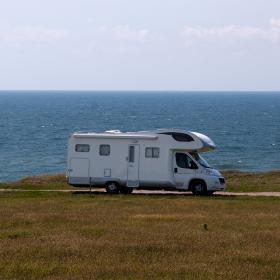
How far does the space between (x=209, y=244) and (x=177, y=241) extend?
2.14 feet

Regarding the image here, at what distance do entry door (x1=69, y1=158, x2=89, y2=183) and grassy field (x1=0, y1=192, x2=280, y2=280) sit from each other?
468 centimetres

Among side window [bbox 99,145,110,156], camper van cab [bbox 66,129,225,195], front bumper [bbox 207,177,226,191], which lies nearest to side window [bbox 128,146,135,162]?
camper van cab [bbox 66,129,225,195]

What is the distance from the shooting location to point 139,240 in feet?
47.2

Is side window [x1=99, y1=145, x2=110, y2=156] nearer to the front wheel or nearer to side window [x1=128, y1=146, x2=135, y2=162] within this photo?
side window [x1=128, y1=146, x2=135, y2=162]

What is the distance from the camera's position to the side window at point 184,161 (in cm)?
2739

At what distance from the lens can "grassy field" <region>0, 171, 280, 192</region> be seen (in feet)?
100

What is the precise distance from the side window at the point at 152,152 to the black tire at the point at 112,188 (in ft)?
5.38

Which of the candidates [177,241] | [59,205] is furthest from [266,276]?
[59,205]

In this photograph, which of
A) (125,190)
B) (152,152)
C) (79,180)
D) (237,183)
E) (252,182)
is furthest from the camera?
(252,182)

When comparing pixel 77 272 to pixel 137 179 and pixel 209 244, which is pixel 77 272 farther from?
pixel 137 179

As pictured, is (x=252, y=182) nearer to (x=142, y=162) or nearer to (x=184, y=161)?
(x=184, y=161)

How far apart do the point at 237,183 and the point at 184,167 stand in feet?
23.5

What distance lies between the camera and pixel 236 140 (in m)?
83.9

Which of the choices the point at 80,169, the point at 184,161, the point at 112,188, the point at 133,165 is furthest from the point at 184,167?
the point at 80,169
